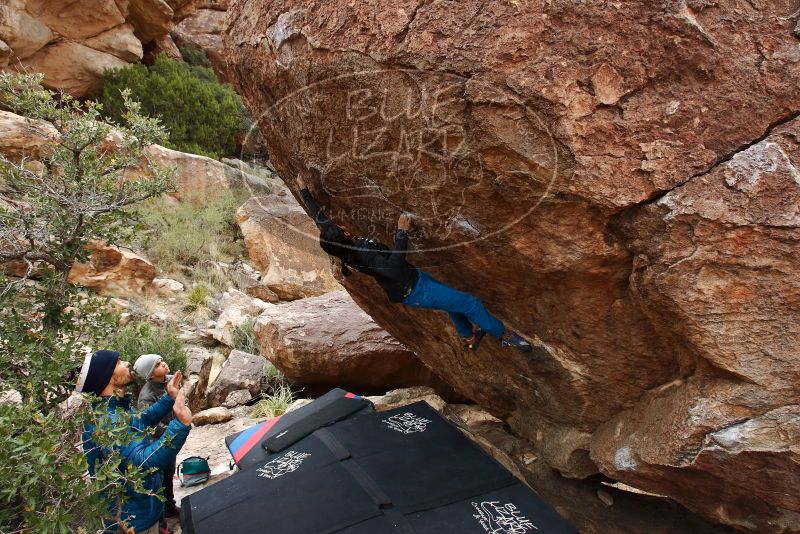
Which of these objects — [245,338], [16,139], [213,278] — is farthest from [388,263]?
[16,139]

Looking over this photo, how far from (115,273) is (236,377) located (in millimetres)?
3069

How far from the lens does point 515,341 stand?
3.15 m

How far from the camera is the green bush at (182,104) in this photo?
1181 cm

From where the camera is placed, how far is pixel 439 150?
8.29 ft

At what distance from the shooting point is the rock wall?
10.0 meters

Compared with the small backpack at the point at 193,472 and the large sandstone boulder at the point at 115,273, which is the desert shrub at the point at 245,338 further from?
the small backpack at the point at 193,472

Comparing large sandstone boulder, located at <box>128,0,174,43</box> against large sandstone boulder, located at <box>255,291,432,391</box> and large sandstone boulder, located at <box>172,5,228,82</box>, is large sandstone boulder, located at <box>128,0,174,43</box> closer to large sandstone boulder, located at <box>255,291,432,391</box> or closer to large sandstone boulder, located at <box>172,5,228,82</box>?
large sandstone boulder, located at <box>172,5,228,82</box>

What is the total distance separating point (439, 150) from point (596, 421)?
6.31 feet

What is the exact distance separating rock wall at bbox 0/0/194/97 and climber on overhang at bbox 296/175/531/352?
31.4ft

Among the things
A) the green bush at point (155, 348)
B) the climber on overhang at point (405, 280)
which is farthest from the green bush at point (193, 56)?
the climber on overhang at point (405, 280)

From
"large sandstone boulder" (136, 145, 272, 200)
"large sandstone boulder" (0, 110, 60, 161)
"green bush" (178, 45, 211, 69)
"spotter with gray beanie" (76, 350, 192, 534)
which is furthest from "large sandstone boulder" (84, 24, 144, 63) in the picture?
"spotter with gray beanie" (76, 350, 192, 534)

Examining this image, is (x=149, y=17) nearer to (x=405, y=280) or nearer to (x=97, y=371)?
(x=97, y=371)

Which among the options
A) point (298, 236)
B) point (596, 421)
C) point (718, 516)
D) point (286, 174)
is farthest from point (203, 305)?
point (718, 516)

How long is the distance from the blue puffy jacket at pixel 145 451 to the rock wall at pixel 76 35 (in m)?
9.49
